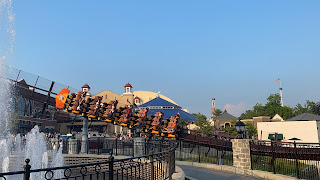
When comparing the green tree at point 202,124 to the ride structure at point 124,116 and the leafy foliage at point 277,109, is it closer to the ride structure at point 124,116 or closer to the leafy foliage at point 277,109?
the ride structure at point 124,116

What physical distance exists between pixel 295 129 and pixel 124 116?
2253cm

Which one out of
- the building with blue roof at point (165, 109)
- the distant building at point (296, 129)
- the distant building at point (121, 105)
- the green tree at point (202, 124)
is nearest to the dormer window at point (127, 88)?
the distant building at point (121, 105)

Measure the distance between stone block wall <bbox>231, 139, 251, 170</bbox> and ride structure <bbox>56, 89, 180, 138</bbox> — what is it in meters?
6.73

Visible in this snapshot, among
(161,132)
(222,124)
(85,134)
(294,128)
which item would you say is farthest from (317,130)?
(222,124)

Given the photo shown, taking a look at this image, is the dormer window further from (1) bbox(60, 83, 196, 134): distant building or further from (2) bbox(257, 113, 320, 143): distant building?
(2) bbox(257, 113, 320, 143): distant building

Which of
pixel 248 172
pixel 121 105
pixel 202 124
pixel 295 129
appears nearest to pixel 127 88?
pixel 121 105

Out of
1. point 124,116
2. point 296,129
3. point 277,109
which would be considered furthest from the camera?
point 277,109

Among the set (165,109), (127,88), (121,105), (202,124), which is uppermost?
(127,88)

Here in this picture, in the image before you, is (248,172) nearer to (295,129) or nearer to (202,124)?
(295,129)

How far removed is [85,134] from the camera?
63.4ft

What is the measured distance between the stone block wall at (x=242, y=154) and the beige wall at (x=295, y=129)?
1997 cm

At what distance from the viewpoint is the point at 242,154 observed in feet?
40.5

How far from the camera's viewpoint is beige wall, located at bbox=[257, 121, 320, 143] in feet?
89.9

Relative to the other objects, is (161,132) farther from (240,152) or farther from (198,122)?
(198,122)
